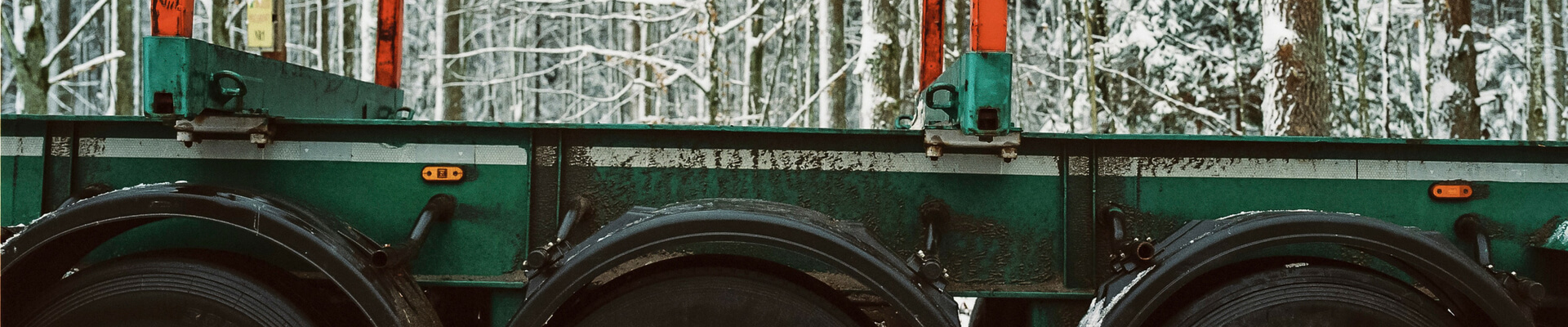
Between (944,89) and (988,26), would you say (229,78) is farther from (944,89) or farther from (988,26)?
(988,26)

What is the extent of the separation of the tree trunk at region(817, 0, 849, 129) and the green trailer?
875 centimetres

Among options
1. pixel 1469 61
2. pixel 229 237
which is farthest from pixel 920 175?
pixel 1469 61

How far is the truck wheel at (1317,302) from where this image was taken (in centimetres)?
263

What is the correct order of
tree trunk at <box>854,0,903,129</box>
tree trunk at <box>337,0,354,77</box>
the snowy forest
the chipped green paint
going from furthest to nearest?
1. tree trunk at <box>337,0,354,77</box>
2. the snowy forest
3. tree trunk at <box>854,0,903,129</box>
4. the chipped green paint

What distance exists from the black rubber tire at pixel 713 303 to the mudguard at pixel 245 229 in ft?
1.73

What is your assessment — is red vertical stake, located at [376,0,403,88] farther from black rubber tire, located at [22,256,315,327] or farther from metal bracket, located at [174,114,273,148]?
black rubber tire, located at [22,256,315,327]

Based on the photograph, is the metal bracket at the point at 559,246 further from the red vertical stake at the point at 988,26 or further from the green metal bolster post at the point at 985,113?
the red vertical stake at the point at 988,26

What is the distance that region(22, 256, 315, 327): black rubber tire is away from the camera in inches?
107

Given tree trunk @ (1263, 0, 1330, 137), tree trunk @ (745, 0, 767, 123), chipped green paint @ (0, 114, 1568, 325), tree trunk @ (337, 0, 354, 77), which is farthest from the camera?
tree trunk @ (337, 0, 354, 77)

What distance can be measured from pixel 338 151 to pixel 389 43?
1649mm

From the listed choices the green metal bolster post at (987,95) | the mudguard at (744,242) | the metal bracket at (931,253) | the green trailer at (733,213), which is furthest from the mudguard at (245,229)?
the green metal bolster post at (987,95)

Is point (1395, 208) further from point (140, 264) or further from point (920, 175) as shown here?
point (140, 264)

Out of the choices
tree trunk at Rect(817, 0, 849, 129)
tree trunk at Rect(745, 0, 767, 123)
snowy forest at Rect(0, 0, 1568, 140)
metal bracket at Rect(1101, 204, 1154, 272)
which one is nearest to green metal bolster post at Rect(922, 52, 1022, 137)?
metal bracket at Rect(1101, 204, 1154, 272)

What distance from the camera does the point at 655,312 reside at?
267 centimetres
